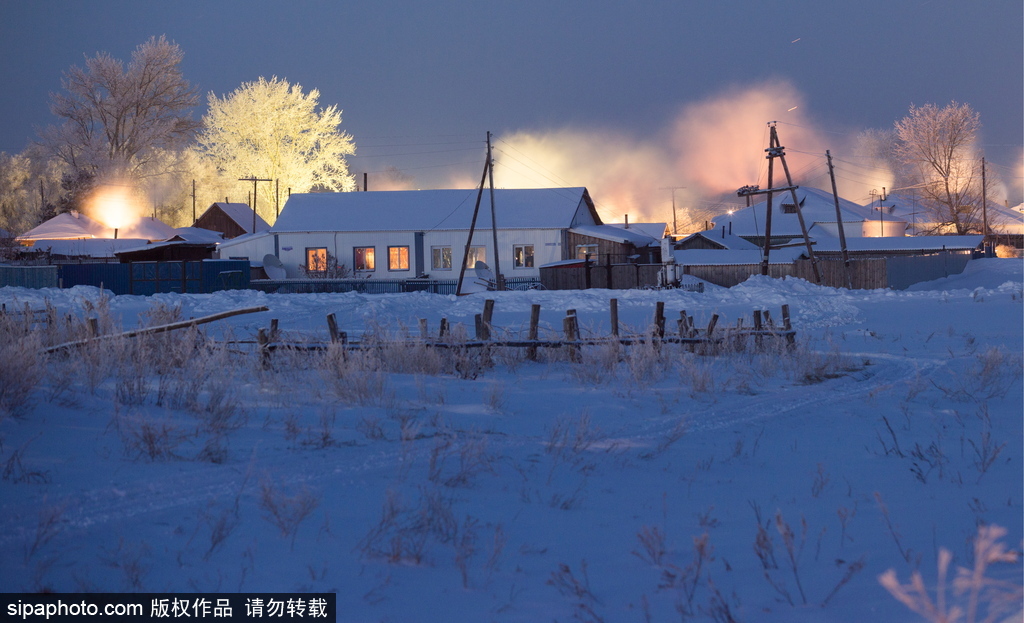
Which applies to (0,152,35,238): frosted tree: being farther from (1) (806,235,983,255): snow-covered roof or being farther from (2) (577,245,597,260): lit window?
(1) (806,235,983,255): snow-covered roof

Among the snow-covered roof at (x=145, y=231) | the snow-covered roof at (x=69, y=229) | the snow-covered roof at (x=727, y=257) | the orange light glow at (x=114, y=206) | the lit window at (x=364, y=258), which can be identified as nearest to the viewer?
the lit window at (x=364, y=258)

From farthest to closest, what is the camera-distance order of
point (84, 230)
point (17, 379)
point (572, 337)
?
point (84, 230) < point (572, 337) < point (17, 379)

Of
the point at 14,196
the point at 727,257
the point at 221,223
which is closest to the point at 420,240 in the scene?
the point at 727,257

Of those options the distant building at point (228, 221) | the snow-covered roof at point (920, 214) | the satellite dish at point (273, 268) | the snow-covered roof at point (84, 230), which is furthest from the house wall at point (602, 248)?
the snow-covered roof at point (920, 214)

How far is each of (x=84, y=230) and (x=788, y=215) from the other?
5909cm

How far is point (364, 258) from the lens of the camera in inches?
1554

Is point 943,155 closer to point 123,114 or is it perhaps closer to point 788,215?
point 788,215

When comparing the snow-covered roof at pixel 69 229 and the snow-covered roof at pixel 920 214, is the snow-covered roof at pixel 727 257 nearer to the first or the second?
the snow-covered roof at pixel 69 229

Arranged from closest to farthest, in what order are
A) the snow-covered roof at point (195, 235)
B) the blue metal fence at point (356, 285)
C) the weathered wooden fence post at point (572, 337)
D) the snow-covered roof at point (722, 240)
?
the weathered wooden fence post at point (572, 337)
the blue metal fence at point (356, 285)
the snow-covered roof at point (195, 235)
the snow-covered roof at point (722, 240)

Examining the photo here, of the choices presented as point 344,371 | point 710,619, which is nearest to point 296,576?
point 710,619

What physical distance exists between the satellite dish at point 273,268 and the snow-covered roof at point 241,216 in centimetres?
2683

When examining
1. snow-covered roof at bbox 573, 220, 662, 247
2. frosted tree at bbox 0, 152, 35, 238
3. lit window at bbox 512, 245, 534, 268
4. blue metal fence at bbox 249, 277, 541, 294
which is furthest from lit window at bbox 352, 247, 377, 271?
frosted tree at bbox 0, 152, 35, 238

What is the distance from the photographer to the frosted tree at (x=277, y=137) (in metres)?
57.9

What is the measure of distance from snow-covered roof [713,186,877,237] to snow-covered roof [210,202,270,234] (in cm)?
4161
